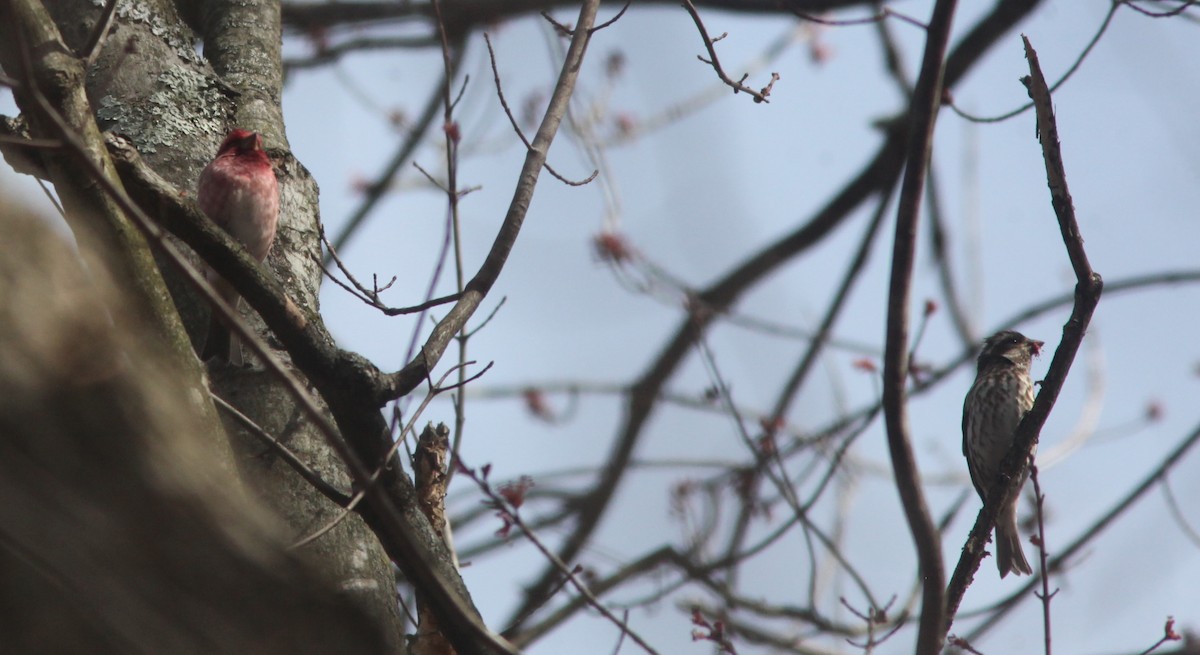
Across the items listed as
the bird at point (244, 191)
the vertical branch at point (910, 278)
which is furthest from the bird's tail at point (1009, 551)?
the bird at point (244, 191)

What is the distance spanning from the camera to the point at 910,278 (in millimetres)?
4043

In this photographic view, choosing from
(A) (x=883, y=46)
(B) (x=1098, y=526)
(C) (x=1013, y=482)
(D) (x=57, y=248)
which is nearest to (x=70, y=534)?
(D) (x=57, y=248)

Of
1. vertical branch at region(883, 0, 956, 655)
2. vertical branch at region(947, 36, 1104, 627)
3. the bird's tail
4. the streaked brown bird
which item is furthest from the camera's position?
the streaked brown bird

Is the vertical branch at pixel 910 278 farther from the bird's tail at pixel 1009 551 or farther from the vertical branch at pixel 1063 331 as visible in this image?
the bird's tail at pixel 1009 551

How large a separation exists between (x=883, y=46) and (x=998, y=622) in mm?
3740

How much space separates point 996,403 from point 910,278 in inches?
106

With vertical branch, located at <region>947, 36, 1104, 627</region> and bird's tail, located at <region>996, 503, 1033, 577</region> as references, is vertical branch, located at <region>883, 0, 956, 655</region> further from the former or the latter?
bird's tail, located at <region>996, 503, 1033, 577</region>

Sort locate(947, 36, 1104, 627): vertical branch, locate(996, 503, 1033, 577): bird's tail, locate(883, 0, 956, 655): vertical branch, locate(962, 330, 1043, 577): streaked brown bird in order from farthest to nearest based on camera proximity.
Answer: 1. locate(962, 330, 1043, 577): streaked brown bird
2. locate(996, 503, 1033, 577): bird's tail
3. locate(883, 0, 956, 655): vertical branch
4. locate(947, 36, 1104, 627): vertical branch

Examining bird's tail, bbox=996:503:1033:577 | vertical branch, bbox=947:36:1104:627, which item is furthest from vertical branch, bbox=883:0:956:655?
bird's tail, bbox=996:503:1033:577

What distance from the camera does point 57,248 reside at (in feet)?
4.25

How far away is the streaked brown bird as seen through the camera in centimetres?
638

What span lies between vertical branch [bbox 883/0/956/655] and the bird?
7.11 ft

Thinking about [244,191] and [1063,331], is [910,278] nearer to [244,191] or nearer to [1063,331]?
[1063,331]

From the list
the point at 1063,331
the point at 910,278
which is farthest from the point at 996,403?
the point at 1063,331
